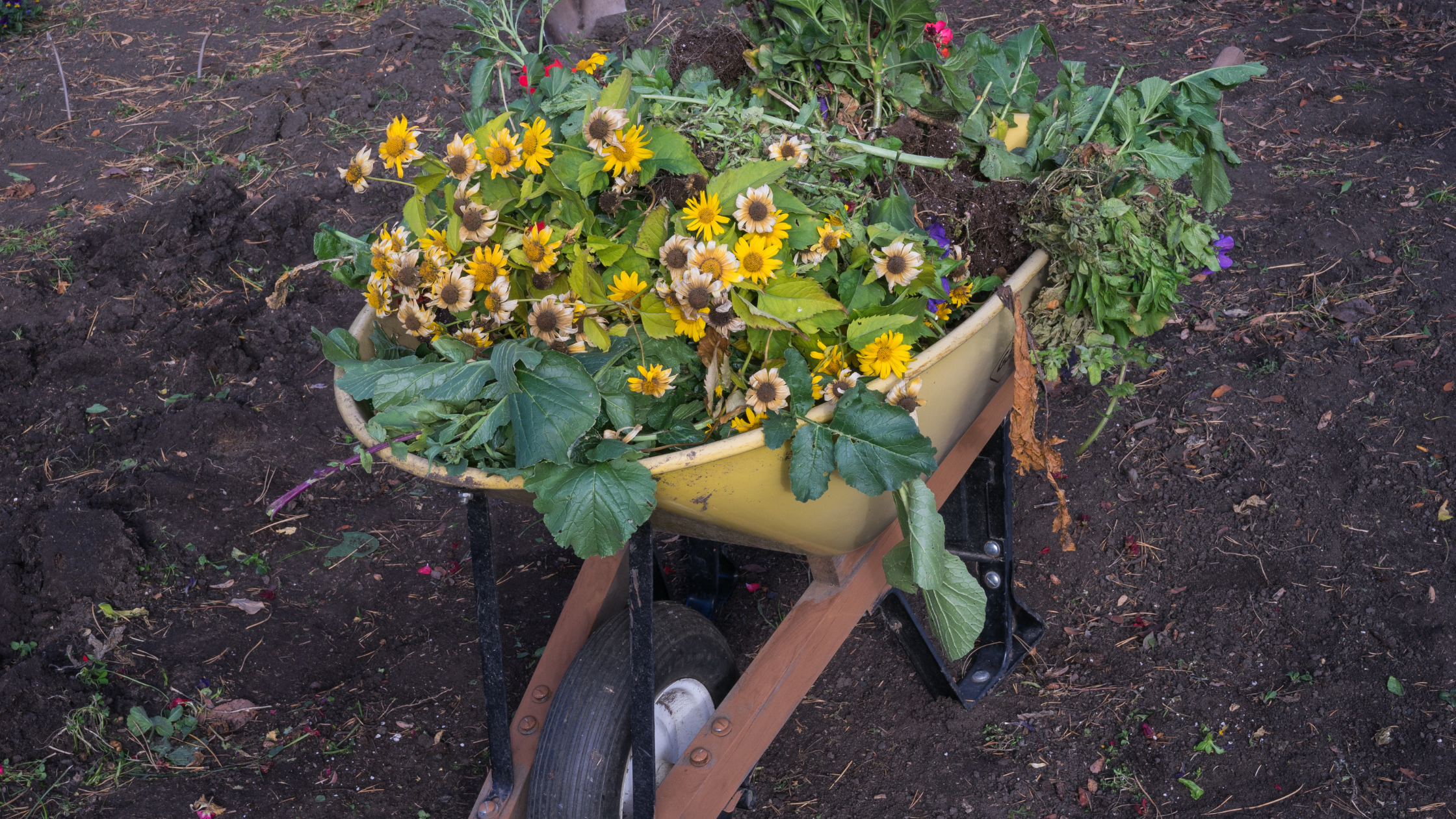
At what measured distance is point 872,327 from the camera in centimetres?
136

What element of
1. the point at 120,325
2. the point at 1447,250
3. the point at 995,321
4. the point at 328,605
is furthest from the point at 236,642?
the point at 1447,250

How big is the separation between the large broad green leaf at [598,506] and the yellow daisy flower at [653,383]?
0.12 metres

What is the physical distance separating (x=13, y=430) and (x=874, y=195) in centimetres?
283

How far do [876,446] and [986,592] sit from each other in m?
0.91

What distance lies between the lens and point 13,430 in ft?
9.55

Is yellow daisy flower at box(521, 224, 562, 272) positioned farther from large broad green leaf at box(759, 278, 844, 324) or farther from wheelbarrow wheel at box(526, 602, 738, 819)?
wheelbarrow wheel at box(526, 602, 738, 819)

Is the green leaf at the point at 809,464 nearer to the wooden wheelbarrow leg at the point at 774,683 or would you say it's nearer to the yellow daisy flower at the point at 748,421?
the yellow daisy flower at the point at 748,421

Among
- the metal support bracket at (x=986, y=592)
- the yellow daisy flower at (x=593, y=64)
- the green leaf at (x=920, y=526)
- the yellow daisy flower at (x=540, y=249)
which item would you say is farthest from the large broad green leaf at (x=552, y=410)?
the metal support bracket at (x=986, y=592)

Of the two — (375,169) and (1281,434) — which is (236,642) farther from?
(1281,434)

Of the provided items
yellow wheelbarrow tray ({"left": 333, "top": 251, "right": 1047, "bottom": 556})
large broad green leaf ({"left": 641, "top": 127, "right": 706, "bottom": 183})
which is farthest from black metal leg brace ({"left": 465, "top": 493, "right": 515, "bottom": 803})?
large broad green leaf ({"left": 641, "top": 127, "right": 706, "bottom": 183})

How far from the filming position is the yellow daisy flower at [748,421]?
1.34m

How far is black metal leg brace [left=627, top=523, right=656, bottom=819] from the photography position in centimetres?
144

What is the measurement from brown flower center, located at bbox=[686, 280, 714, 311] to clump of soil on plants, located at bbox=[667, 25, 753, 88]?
757 millimetres

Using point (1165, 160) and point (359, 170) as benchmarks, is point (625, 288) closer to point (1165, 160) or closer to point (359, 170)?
point (359, 170)
